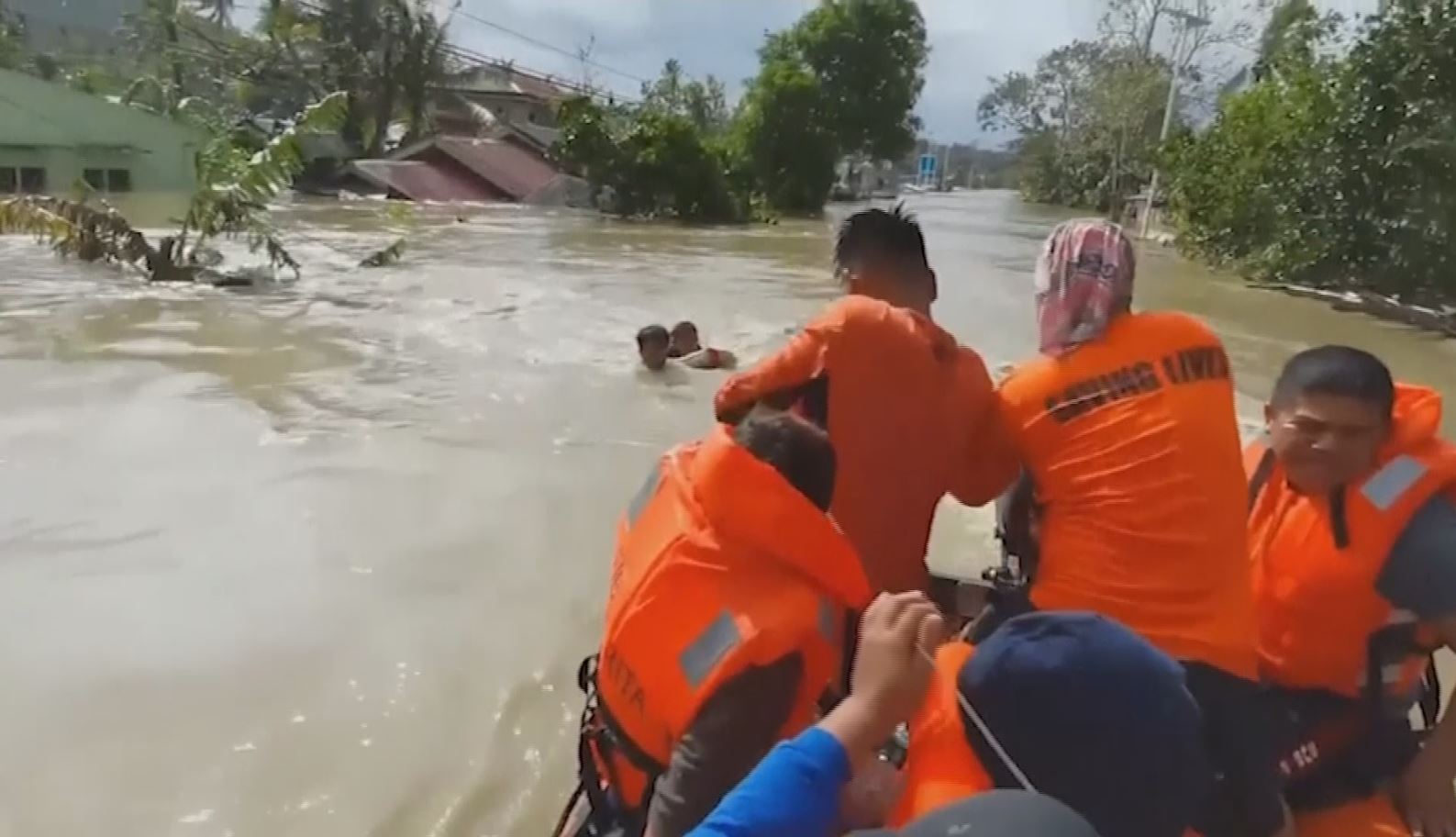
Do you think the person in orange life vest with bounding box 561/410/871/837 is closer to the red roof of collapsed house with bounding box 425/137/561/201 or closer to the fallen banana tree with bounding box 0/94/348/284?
the fallen banana tree with bounding box 0/94/348/284

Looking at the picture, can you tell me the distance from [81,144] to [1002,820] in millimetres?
29243

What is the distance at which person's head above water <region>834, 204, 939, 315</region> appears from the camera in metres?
3.08

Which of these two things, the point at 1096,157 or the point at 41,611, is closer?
the point at 41,611

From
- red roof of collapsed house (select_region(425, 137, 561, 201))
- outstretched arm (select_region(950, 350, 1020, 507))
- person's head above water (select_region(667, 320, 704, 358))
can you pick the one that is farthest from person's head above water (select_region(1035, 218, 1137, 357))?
red roof of collapsed house (select_region(425, 137, 561, 201))

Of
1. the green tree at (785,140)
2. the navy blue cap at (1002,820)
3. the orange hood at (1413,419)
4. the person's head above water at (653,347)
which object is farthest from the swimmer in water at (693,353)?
the green tree at (785,140)

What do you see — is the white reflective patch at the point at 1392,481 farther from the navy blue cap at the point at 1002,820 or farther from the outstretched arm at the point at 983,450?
the navy blue cap at the point at 1002,820

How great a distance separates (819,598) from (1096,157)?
4487 centimetres

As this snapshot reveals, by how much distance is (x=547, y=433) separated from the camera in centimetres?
788

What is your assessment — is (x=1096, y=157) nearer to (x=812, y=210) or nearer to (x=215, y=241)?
(x=812, y=210)

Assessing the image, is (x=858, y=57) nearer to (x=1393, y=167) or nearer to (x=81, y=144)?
(x=81, y=144)

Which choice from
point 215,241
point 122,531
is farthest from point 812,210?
point 122,531

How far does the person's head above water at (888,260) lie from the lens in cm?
308

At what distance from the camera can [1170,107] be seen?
1216 inches

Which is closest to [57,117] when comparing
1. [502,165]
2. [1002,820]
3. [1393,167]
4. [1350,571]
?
[502,165]
